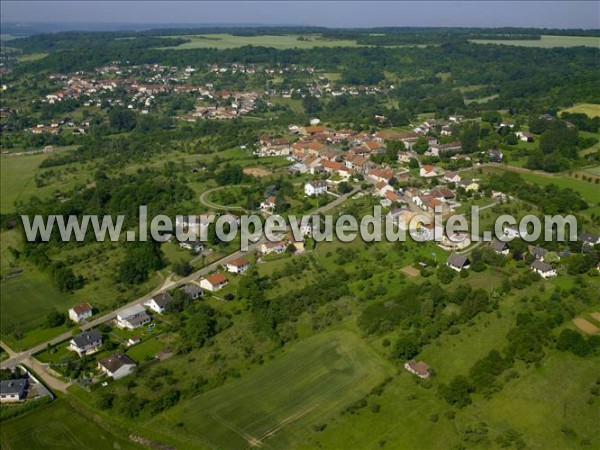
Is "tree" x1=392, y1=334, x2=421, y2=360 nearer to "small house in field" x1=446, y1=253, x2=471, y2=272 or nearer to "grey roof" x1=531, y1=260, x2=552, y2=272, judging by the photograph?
"small house in field" x1=446, y1=253, x2=471, y2=272

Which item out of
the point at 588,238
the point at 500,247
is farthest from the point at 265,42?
the point at 588,238

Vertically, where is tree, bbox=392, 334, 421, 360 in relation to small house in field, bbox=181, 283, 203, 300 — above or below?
above

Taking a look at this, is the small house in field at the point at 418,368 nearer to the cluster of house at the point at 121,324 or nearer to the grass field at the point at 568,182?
the cluster of house at the point at 121,324

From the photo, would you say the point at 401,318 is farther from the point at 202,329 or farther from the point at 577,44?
the point at 577,44

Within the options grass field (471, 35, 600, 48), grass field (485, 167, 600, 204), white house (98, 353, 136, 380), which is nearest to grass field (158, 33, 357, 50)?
grass field (471, 35, 600, 48)

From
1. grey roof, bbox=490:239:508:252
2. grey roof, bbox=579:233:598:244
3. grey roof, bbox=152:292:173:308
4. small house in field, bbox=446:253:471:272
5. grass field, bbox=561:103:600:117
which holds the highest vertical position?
grass field, bbox=561:103:600:117

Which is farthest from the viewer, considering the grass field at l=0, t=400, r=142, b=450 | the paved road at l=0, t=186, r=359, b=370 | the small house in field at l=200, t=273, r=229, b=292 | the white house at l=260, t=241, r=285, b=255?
the white house at l=260, t=241, r=285, b=255

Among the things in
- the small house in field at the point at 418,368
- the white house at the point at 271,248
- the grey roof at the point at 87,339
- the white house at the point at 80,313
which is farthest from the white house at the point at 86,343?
the small house in field at the point at 418,368
